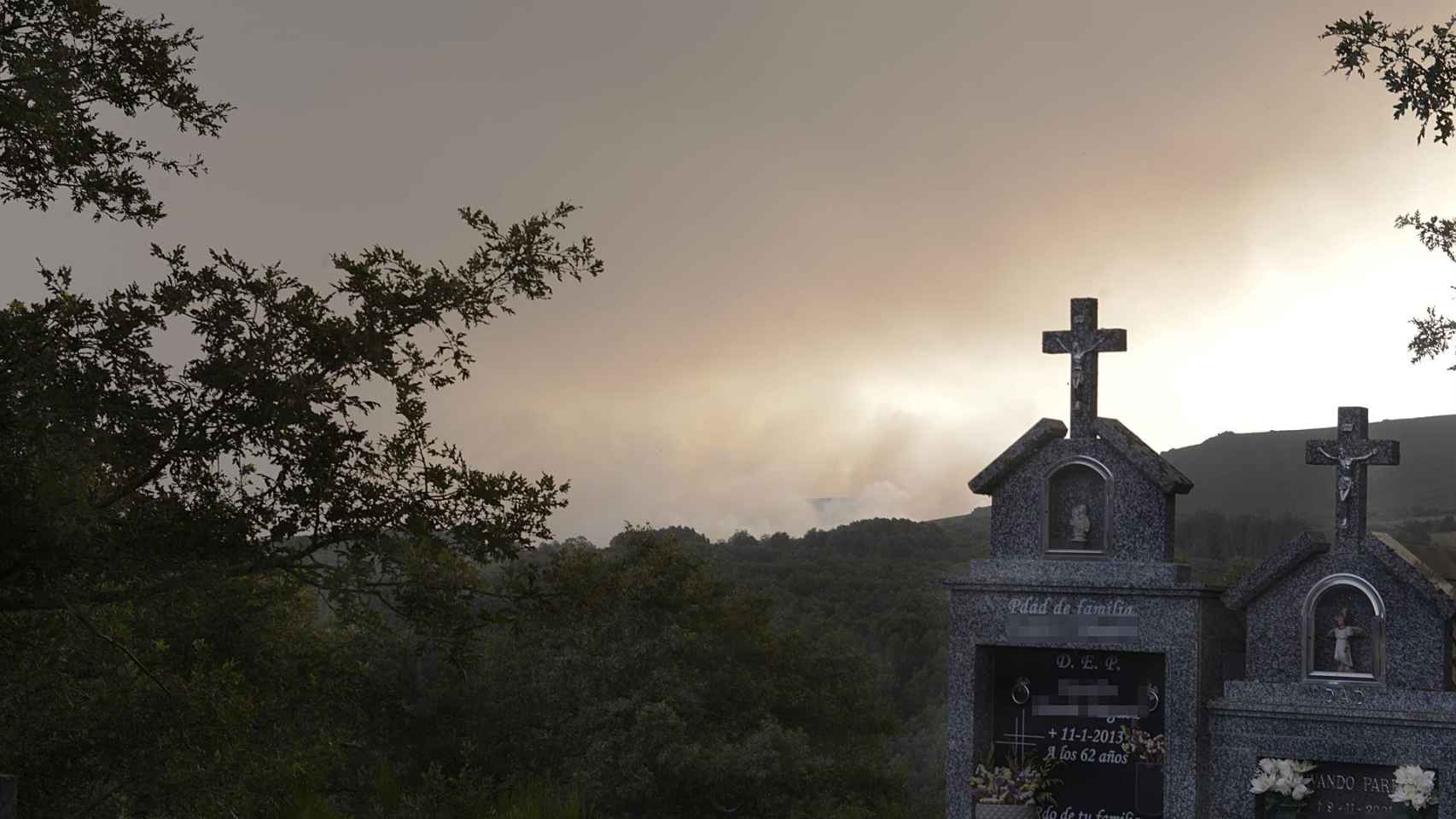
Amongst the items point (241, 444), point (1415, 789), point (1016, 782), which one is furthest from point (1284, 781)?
point (241, 444)

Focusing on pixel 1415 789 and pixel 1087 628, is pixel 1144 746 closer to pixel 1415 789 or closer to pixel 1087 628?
pixel 1087 628

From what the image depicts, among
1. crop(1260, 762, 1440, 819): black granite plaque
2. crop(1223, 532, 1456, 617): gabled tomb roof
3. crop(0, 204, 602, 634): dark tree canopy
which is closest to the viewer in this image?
crop(0, 204, 602, 634): dark tree canopy

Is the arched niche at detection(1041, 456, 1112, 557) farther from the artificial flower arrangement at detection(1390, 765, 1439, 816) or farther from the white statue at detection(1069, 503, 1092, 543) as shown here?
the artificial flower arrangement at detection(1390, 765, 1439, 816)

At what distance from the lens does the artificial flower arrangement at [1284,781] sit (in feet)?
36.9

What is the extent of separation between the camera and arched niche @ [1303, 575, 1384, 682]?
37.1ft

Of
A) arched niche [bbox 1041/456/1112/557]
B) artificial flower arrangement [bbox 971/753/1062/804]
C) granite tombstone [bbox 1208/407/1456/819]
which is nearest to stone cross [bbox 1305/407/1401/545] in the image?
granite tombstone [bbox 1208/407/1456/819]

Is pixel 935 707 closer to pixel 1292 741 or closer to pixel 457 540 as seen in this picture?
pixel 1292 741

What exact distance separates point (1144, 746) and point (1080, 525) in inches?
75.6

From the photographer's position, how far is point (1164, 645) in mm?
11859

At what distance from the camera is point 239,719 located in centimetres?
833

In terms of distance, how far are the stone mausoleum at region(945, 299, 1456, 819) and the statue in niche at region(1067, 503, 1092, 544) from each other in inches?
0.7

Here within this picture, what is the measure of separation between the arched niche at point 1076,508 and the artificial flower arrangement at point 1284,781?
7.14 feet

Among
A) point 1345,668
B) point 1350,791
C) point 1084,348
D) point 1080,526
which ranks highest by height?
point 1084,348

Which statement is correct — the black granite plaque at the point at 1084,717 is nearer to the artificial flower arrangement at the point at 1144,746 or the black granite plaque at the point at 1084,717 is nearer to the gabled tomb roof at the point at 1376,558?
the artificial flower arrangement at the point at 1144,746
